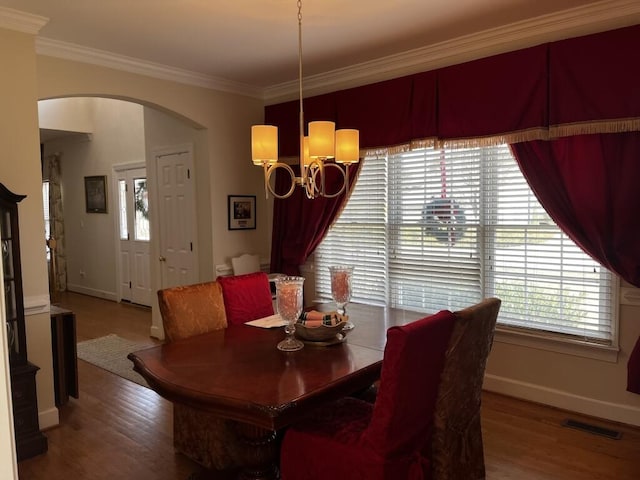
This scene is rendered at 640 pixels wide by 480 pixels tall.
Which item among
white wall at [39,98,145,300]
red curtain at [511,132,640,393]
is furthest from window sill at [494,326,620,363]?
white wall at [39,98,145,300]

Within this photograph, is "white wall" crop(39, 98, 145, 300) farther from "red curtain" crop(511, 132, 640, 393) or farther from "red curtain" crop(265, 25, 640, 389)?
"red curtain" crop(511, 132, 640, 393)

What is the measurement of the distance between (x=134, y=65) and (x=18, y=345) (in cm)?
236

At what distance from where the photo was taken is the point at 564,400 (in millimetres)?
3438

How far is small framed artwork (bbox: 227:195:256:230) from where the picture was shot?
489 cm

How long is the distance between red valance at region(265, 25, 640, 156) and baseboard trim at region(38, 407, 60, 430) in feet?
10.1

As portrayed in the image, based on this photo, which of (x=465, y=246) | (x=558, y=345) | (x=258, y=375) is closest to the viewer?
(x=258, y=375)

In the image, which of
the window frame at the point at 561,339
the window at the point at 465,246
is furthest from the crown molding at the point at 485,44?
the window frame at the point at 561,339

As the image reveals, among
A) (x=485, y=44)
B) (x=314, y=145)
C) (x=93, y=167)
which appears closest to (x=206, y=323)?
(x=314, y=145)

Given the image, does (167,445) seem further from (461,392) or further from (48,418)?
(461,392)

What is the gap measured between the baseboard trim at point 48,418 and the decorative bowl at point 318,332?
6.70 ft

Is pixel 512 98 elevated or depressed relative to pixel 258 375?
elevated

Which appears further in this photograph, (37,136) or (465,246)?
(465,246)

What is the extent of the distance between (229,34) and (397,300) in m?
2.53

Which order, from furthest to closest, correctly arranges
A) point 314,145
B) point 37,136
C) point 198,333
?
point 37,136 → point 198,333 → point 314,145
